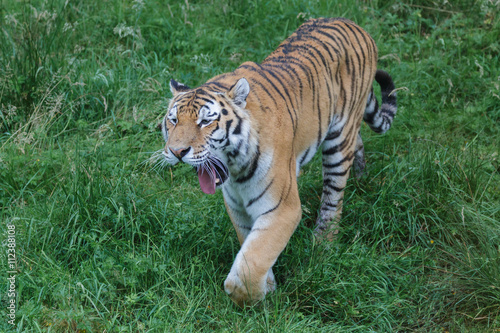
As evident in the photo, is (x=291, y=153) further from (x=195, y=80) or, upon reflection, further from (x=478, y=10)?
(x=478, y=10)

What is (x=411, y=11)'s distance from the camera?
6.38 metres

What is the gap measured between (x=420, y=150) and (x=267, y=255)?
198cm

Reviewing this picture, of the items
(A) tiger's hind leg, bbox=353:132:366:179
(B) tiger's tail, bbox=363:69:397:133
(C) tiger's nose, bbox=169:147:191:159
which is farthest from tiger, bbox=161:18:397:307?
(A) tiger's hind leg, bbox=353:132:366:179

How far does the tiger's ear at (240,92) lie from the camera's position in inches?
126

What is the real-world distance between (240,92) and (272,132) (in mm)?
324

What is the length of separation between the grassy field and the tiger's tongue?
1.93 feet

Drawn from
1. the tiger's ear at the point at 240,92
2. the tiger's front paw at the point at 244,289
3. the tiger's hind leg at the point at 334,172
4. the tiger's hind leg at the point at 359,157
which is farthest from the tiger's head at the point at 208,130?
the tiger's hind leg at the point at 359,157

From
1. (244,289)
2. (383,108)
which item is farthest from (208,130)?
(383,108)

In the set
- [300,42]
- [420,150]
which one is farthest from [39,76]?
[420,150]

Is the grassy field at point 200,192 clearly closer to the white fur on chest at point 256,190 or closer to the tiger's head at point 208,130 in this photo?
the white fur on chest at point 256,190

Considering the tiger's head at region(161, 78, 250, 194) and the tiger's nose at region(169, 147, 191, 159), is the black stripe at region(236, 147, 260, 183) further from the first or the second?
the tiger's nose at region(169, 147, 191, 159)

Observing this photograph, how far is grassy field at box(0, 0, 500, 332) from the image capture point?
3381 mm

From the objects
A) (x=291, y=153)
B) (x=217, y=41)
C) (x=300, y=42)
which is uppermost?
(x=300, y=42)

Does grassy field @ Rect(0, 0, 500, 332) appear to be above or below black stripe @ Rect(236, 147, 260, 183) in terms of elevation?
below
